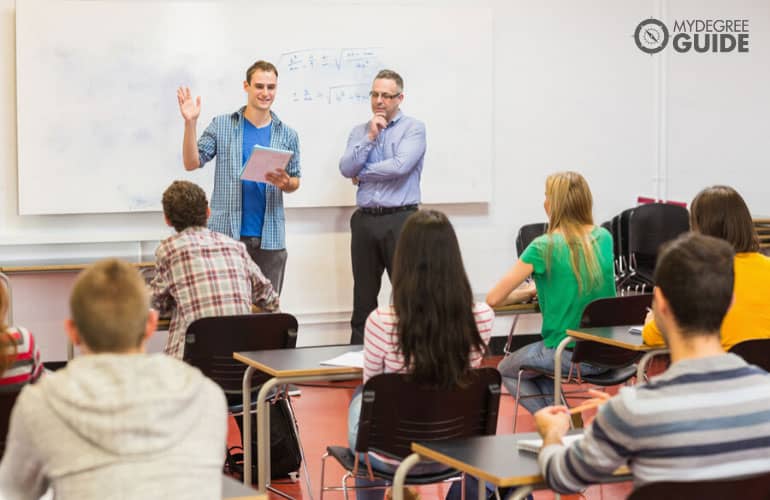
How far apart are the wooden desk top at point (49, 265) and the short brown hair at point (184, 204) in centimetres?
198

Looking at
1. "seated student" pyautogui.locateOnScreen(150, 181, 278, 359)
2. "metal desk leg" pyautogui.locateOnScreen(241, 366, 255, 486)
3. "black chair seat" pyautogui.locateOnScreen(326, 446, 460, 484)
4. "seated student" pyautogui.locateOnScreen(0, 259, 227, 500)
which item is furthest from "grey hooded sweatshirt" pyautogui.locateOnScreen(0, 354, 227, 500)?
"seated student" pyautogui.locateOnScreen(150, 181, 278, 359)

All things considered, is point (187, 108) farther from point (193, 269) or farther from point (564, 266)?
point (564, 266)

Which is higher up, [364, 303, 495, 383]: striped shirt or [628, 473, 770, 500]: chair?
[364, 303, 495, 383]: striped shirt

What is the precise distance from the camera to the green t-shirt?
4.48 meters

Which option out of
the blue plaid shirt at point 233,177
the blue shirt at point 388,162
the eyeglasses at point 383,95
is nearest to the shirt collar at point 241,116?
the blue plaid shirt at point 233,177

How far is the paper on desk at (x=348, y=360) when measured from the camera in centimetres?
349

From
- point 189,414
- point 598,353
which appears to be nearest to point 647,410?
point 189,414

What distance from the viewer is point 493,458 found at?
7.79ft

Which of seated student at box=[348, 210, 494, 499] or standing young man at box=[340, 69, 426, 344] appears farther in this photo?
standing young man at box=[340, 69, 426, 344]

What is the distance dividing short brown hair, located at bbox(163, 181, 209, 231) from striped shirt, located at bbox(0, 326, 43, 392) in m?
1.28

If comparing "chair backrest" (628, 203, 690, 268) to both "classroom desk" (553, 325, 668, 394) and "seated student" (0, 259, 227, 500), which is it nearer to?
"classroom desk" (553, 325, 668, 394)

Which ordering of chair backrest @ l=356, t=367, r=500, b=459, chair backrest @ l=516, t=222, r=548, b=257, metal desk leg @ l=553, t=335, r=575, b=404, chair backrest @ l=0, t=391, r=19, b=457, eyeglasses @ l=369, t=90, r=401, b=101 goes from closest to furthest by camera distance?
chair backrest @ l=0, t=391, r=19, b=457, chair backrest @ l=356, t=367, r=500, b=459, metal desk leg @ l=553, t=335, r=575, b=404, eyeglasses @ l=369, t=90, r=401, b=101, chair backrest @ l=516, t=222, r=548, b=257

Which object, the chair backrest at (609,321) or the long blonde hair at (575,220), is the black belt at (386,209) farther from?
the chair backrest at (609,321)

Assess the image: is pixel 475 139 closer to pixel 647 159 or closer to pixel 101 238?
pixel 647 159
